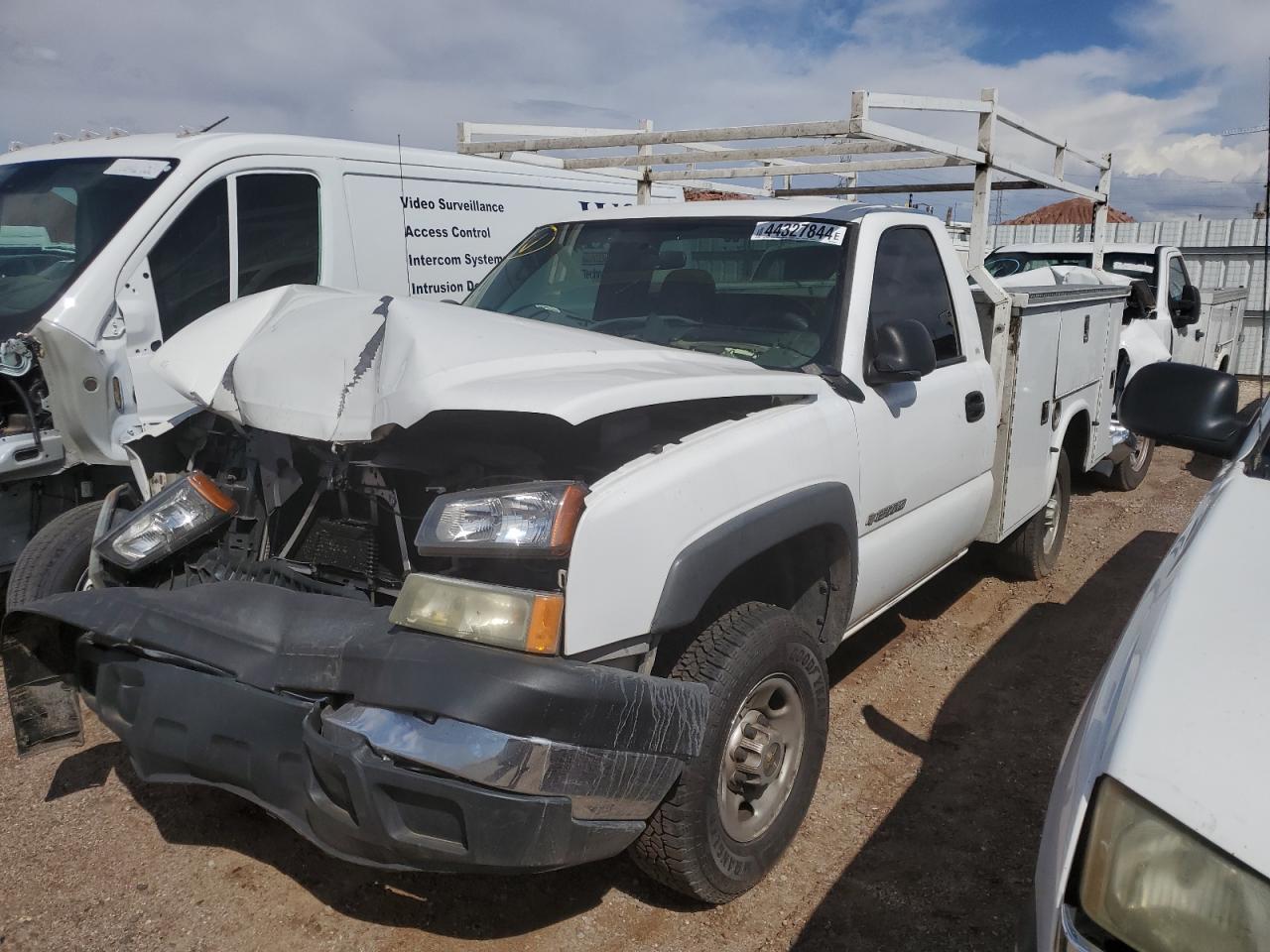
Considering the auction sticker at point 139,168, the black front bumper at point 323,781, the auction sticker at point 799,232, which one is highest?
the auction sticker at point 139,168

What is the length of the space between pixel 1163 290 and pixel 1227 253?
24.8 feet

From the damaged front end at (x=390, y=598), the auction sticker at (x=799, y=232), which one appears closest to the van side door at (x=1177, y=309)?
the auction sticker at (x=799, y=232)

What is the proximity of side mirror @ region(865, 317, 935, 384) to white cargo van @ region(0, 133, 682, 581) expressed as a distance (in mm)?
3293

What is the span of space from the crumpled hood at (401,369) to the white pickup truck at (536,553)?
0.04 ft

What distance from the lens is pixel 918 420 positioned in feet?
11.8

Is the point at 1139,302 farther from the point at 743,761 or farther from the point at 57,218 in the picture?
the point at 57,218

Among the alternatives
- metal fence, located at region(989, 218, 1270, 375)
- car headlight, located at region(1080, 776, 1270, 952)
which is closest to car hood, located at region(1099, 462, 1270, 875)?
car headlight, located at region(1080, 776, 1270, 952)

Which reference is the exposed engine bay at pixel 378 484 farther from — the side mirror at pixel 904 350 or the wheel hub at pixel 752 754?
the wheel hub at pixel 752 754

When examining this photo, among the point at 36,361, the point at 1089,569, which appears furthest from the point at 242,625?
the point at 1089,569

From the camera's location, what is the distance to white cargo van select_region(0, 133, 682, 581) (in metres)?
4.30

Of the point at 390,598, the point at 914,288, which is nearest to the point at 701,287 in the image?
the point at 914,288

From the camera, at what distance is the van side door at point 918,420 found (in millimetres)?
3367

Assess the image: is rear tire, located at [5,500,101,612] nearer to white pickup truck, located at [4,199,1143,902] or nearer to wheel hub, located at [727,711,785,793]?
white pickup truck, located at [4,199,1143,902]

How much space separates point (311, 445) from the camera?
9.04 feet
